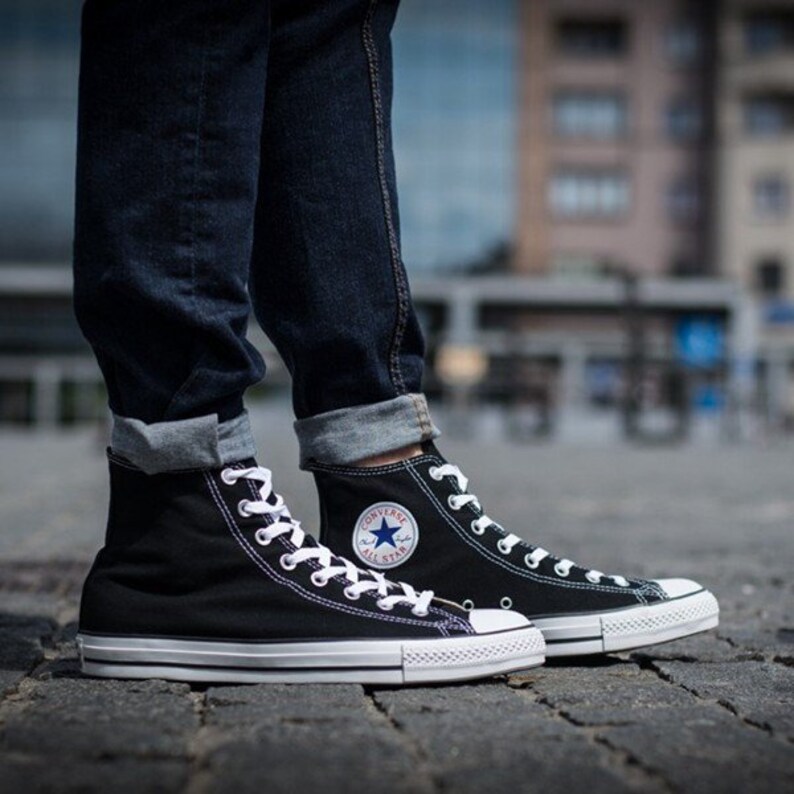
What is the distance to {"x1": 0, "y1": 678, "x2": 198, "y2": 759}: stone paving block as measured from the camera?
1.13m

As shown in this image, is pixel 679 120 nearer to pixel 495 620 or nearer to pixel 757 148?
pixel 757 148

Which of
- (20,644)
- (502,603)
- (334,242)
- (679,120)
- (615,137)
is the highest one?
(679,120)

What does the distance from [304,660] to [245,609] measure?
88 millimetres

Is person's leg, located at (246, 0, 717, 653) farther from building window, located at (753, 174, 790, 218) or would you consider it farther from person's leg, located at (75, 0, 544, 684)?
building window, located at (753, 174, 790, 218)

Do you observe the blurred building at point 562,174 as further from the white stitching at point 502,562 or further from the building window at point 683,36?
the white stitching at point 502,562

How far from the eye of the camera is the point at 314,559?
1515 millimetres

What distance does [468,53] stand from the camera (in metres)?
37.9

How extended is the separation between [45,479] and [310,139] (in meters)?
6.10

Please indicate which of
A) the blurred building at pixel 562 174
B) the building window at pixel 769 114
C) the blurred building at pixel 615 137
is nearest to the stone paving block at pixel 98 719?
the blurred building at pixel 562 174

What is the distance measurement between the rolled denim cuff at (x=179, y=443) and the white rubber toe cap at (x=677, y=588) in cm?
57

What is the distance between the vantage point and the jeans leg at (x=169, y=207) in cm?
143

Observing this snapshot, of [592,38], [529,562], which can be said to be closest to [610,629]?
[529,562]

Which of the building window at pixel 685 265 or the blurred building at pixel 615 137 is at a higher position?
the blurred building at pixel 615 137

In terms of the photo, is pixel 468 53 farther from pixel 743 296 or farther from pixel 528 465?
pixel 528 465
